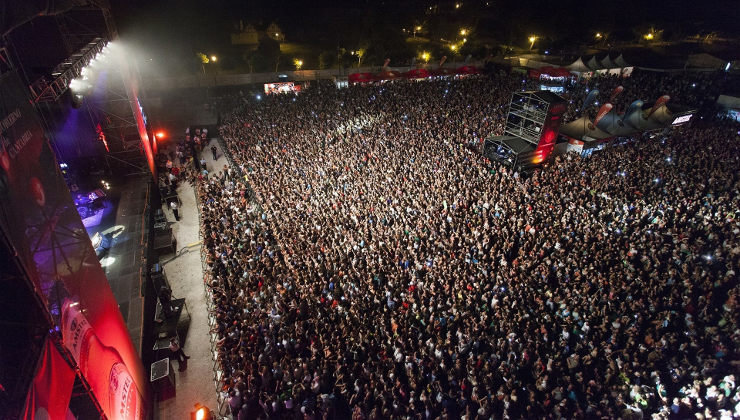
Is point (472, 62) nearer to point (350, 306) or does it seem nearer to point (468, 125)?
point (468, 125)

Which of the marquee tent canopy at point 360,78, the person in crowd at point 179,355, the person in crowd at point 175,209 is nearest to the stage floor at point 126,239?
the person in crowd at point 179,355

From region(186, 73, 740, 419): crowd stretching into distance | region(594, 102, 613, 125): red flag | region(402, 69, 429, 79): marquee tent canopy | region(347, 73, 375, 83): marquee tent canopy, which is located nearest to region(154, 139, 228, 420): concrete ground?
region(186, 73, 740, 419): crowd stretching into distance

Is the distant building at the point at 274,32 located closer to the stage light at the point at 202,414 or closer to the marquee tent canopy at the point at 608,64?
the marquee tent canopy at the point at 608,64

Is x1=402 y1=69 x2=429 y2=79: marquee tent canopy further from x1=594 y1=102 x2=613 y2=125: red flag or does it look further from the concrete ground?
the concrete ground

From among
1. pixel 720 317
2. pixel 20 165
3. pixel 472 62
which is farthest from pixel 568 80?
pixel 20 165

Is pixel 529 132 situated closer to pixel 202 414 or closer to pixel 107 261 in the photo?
pixel 202 414

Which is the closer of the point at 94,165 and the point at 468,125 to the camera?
the point at 94,165

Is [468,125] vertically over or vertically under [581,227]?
over
